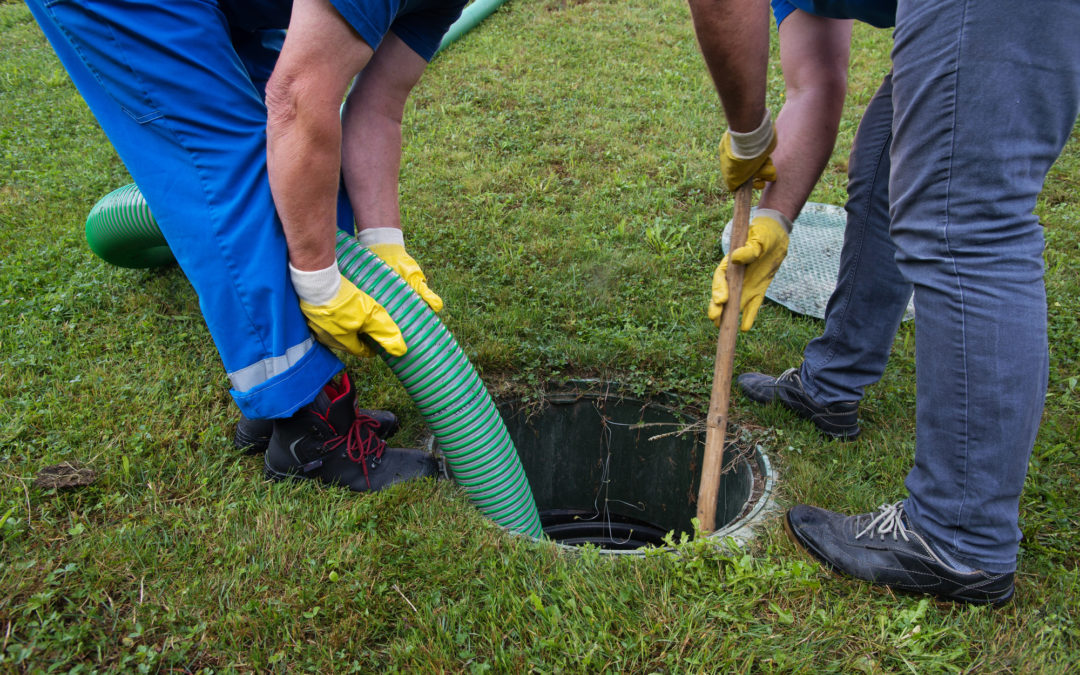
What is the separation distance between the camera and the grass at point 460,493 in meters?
1.56

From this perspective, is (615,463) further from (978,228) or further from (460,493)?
(978,228)

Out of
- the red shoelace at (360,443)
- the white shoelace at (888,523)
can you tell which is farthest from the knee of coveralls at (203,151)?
the white shoelace at (888,523)

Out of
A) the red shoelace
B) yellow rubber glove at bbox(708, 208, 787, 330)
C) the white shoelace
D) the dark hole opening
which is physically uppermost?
yellow rubber glove at bbox(708, 208, 787, 330)

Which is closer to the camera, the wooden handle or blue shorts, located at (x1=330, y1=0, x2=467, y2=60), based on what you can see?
the wooden handle

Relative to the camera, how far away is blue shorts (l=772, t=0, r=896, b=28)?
1906 millimetres

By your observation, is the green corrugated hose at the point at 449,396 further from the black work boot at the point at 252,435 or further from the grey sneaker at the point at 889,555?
the grey sneaker at the point at 889,555

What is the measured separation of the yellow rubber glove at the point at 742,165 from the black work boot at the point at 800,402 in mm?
777

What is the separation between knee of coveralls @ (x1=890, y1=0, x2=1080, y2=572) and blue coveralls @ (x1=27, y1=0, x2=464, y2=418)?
4.17 feet

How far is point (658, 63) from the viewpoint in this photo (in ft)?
19.1

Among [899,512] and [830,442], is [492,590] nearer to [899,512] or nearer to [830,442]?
[899,512]

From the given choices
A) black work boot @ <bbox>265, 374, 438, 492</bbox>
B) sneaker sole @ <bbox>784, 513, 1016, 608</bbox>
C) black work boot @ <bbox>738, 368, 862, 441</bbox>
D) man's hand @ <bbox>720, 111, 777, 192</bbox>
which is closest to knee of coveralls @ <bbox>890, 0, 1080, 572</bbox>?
sneaker sole @ <bbox>784, 513, 1016, 608</bbox>

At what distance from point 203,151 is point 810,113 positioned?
1.79m

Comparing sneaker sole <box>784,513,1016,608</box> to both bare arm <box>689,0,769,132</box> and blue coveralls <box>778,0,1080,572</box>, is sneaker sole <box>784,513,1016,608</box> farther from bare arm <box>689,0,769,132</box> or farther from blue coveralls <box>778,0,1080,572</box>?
bare arm <box>689,0,769,132</box>

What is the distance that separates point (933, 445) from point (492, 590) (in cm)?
108
